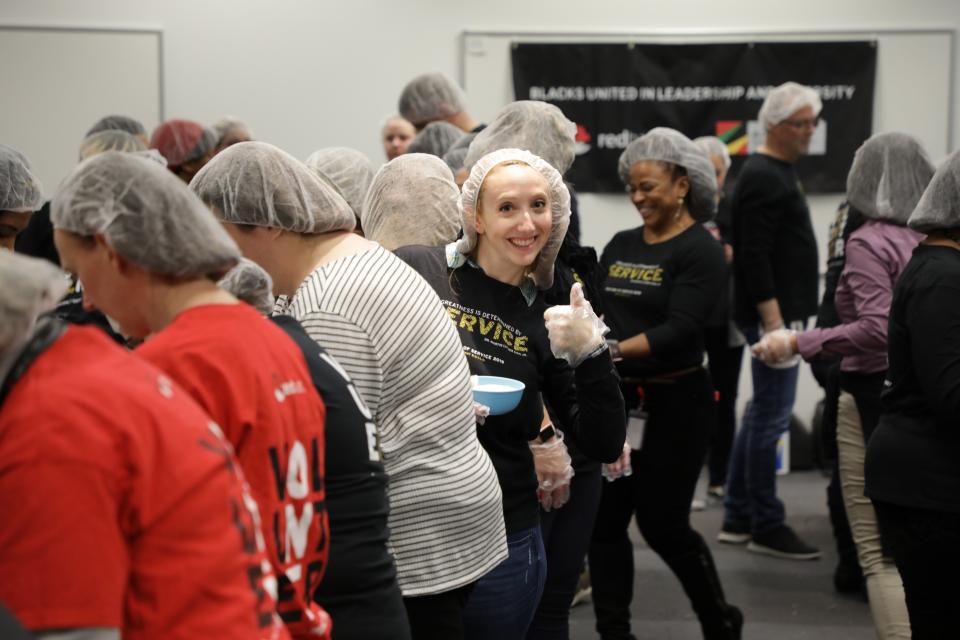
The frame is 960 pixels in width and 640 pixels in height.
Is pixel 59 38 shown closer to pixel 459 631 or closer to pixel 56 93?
pixel 56 93

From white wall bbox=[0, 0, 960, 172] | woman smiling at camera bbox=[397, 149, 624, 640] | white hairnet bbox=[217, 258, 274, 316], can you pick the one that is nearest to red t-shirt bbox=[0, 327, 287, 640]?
white hairnet bbox=[217, 258, 274, 316]

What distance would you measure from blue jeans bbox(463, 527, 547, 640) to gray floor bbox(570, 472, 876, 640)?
1.70 metres

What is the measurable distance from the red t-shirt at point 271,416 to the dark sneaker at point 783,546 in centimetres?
348

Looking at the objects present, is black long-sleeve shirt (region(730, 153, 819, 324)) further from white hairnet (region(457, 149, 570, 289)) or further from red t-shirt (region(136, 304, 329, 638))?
red t-shirt (region(136, 304, 329, 638))

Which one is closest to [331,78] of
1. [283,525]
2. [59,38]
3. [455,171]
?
[59,38]

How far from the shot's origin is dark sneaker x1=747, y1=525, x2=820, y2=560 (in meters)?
4.63

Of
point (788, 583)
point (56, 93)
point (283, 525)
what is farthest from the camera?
point (56, 93)

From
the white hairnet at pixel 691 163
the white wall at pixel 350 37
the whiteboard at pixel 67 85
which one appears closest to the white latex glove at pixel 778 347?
the white hairnet at pixel 691 163

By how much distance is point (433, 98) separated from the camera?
14.5 ft

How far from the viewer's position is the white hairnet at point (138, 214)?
52.6 inches

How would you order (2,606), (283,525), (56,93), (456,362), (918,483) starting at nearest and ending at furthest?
(2,606) < (283,525) < (456,362) < (918,483) < (56,93)

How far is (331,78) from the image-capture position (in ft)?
20.6

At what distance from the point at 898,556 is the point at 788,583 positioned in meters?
1.91

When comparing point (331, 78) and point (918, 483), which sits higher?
point (331, 78)
